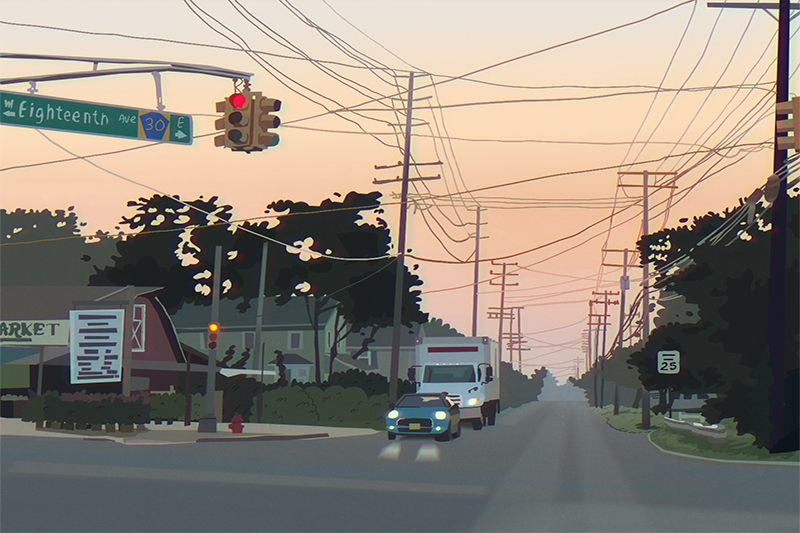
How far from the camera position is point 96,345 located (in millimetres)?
41750

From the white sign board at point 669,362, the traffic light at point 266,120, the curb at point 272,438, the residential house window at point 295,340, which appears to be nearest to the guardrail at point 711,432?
the white sign board at point 669,362

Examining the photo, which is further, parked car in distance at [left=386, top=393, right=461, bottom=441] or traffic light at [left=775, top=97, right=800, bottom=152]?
parked car in distance at [left=386, top=393, right=461, bottom=441]

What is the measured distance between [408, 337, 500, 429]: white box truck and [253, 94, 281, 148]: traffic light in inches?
1056

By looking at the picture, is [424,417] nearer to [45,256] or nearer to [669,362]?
[669,362]

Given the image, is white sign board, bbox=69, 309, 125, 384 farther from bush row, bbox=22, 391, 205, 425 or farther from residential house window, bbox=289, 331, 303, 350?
residential house window, bbox=289, 331, 303, 350

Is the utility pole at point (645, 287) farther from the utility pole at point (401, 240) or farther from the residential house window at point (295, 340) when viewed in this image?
the residential house window at point (295, 340)

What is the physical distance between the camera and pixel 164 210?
94125 mm

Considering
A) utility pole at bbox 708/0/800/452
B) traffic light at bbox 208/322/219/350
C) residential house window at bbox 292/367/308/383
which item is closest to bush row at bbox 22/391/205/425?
traffic light at bbox 208/322/219/350

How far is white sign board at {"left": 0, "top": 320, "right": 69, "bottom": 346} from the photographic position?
57.3 meters

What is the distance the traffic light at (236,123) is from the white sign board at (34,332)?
42.2m

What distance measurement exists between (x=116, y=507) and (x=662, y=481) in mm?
10864

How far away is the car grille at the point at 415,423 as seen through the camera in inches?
1414

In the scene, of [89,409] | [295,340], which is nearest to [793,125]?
[89,409]

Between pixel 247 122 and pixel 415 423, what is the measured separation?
19581 mm
